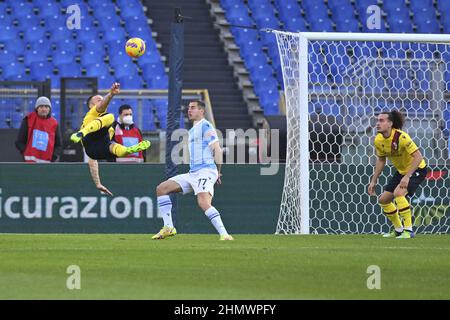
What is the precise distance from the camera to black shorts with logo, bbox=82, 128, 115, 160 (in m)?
16.8

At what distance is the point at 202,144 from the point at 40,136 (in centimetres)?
533

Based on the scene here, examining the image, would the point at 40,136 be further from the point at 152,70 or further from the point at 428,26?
the point at 428,26

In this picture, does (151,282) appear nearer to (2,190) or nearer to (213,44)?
(2,190)

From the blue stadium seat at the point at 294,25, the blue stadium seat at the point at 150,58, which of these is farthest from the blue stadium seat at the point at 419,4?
the blue stadium seat at the point at 150,58

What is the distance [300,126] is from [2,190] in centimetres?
518

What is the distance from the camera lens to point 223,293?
8742 mm

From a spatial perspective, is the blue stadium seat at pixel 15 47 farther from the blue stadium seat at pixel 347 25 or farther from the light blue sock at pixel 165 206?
the light blue sock at pixel 165 206

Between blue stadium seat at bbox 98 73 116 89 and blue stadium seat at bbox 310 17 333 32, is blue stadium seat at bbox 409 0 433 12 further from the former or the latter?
blue stadium seat at bbox 98 73 116 89

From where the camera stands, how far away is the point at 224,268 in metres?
10.9

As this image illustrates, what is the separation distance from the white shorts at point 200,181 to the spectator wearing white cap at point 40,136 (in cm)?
459

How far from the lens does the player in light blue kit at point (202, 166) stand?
595 inches

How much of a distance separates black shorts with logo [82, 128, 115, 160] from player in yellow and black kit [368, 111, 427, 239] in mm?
3958

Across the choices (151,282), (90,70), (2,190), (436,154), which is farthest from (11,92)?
(151,282)
